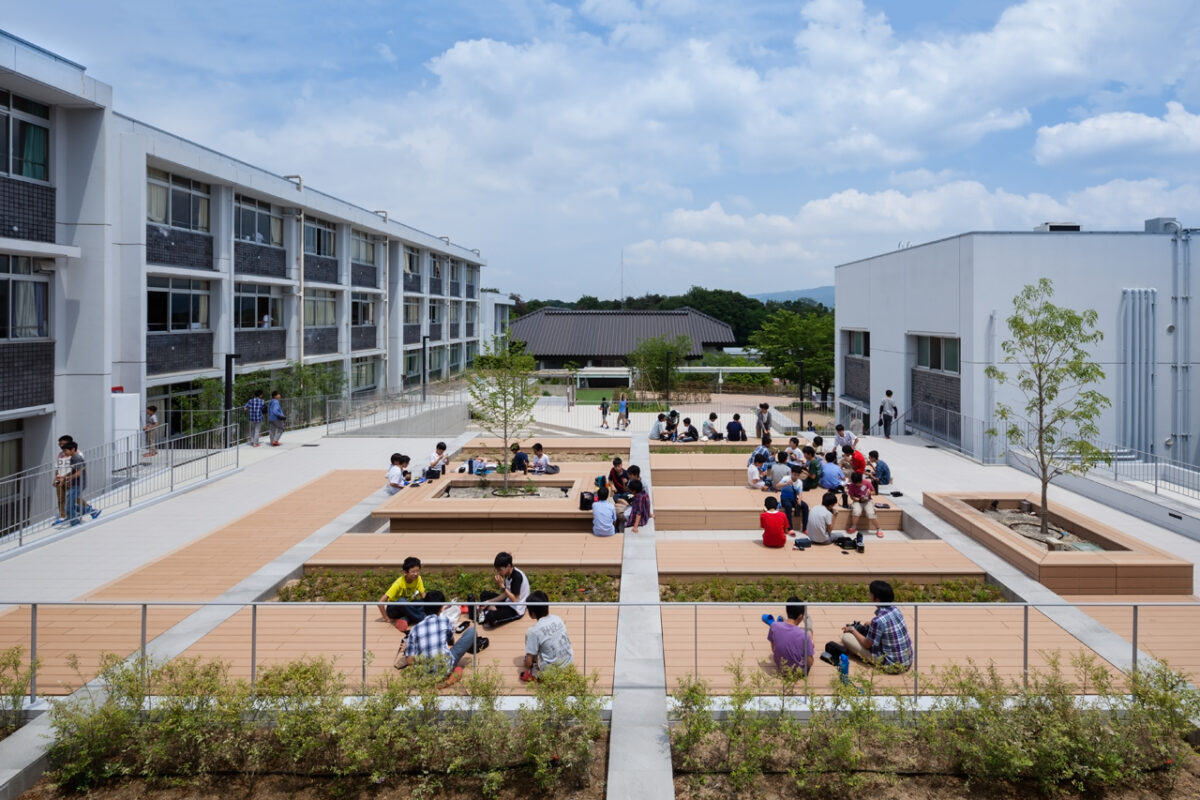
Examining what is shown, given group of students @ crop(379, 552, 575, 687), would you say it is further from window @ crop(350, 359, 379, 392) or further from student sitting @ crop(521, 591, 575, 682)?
window @ crop(350, 359, 379, 392)

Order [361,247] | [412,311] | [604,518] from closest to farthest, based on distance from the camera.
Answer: [604,518] < [361,247] < [412,311]

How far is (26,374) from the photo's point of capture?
17516 mm

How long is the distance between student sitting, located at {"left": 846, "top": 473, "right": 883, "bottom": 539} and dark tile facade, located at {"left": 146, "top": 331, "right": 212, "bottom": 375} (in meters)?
18.9

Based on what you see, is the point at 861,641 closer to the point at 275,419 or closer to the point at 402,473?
the point at 402,473

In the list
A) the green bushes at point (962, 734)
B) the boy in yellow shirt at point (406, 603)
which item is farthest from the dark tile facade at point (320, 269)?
the green bushes at point (962, 734)

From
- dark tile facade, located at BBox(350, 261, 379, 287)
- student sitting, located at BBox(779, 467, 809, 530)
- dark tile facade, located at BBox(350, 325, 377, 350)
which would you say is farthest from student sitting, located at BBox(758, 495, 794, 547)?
Result: dark tile facade, located at BBox(350, 261, 379, 287)

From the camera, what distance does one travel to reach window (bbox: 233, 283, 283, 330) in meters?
28.7

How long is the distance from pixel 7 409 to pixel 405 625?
13065 mm

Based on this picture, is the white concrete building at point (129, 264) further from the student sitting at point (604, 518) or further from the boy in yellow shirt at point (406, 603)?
the student sitting at point (604, 518)

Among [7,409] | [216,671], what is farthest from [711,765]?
[7,409]

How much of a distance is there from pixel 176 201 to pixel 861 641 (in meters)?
23.9

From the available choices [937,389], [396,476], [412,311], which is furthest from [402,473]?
[412,311]

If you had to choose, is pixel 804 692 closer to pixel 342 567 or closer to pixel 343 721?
pixel 343 721

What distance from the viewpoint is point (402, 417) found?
29953 mm
